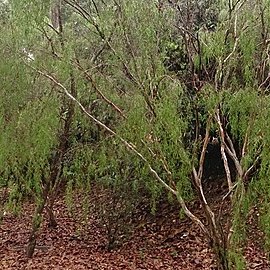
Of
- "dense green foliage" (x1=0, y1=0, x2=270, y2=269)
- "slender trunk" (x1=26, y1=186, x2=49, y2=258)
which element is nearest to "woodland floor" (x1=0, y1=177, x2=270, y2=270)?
"slender trunk" (x1=26, y1=186, x2=49, y2=258)

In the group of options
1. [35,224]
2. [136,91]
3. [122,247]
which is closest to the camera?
[136,91]

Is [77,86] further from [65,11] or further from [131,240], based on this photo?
[131,240]

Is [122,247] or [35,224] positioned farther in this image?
[122,247]

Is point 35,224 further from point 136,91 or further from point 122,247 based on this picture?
point 136,91

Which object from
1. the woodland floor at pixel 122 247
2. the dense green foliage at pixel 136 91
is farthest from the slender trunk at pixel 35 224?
the dense green foliage at pixel 136 91

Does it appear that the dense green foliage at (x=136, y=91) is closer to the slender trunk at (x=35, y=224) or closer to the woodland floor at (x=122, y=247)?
the slender trunk at (x=35, y=224)

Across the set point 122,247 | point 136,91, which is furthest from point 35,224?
point 136,91

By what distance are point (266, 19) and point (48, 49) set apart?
2.55 m

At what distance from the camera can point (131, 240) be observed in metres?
8.55

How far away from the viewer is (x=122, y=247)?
8.27 metres

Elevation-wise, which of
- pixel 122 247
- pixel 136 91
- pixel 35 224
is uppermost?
pixel 136 91

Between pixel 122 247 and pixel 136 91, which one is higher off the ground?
pixel 136 91

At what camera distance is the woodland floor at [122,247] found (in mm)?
7516

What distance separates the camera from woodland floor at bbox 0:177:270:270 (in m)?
7.52
